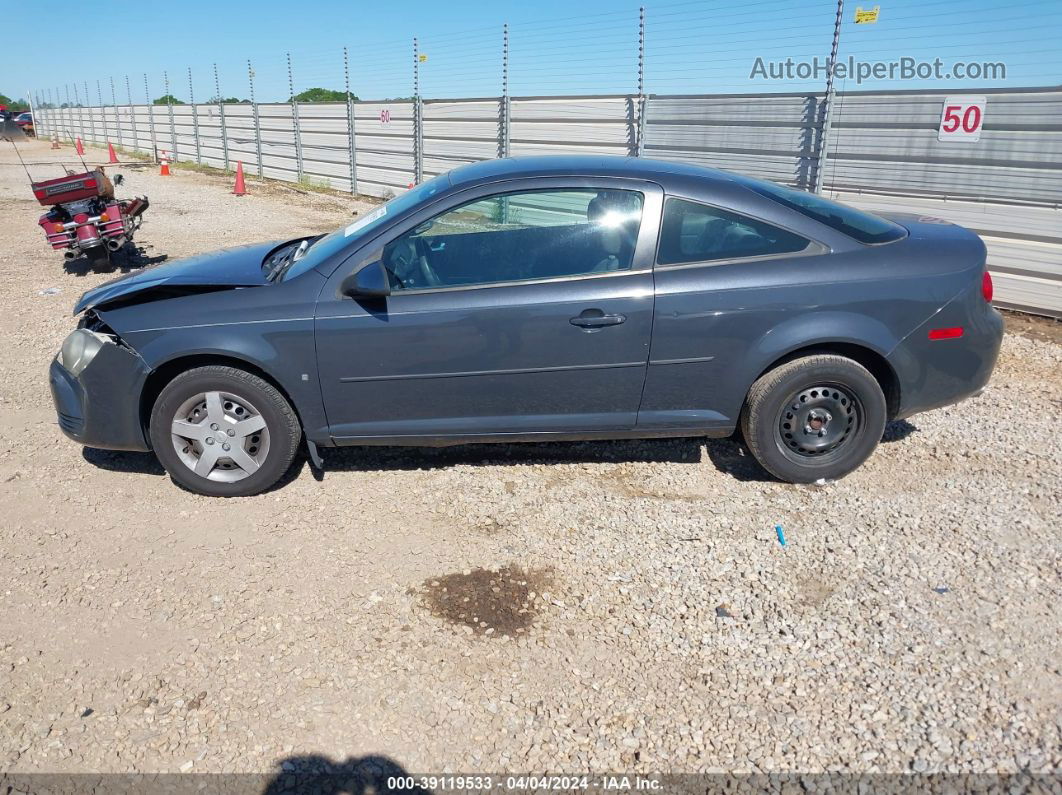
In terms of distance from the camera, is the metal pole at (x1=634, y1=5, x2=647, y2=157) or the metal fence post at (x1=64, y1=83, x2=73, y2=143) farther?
the metal fence post at (x1=64, y1=83, x2=73, y2=143)

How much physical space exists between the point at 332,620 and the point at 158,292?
198 centimetres

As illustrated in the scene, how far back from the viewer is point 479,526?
→ 148 inches

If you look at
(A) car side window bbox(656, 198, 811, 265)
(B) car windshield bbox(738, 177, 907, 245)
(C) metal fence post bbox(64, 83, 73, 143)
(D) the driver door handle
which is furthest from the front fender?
(C) metal fence post bbox(64, 83, 73, 143)

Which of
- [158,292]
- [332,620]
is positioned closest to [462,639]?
[332,620]

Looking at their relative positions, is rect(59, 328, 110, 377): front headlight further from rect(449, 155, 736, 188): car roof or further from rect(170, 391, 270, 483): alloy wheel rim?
rect(449, 155, 736, 188): car roof

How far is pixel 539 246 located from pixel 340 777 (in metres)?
2.50

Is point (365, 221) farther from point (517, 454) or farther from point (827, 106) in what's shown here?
point (827, 106)

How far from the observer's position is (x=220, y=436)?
3.89m

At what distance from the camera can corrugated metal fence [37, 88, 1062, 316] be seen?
709 cm

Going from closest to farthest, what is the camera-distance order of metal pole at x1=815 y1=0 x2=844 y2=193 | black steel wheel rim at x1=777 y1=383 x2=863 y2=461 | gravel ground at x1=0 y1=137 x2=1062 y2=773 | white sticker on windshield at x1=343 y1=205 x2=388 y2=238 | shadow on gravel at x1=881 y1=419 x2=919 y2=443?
1. gravel ground at x1=0 y1=137 x2=1062 y2=773
2. black steel wheel rim at x1=777 y1=383 x2=863 y2=461
3. white sticker on windshield at x1=343 y1=205 x2=388 y2=238
4. shadow on gravel at x1=881 y1=419 x2=919 y2=443
5. metal pole at x1=815 y1=0 x2=844 y2=193

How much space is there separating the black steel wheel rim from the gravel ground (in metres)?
0.23

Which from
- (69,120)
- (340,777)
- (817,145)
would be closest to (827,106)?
(817,145)

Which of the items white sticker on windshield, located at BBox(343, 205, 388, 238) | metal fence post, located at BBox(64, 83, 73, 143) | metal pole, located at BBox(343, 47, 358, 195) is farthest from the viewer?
metal fence post, located at BBox(64, 83, 73, 143)

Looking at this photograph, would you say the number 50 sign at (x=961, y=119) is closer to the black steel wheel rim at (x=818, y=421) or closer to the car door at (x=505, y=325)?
the black steel wheel rim at (x=818, y=421)
